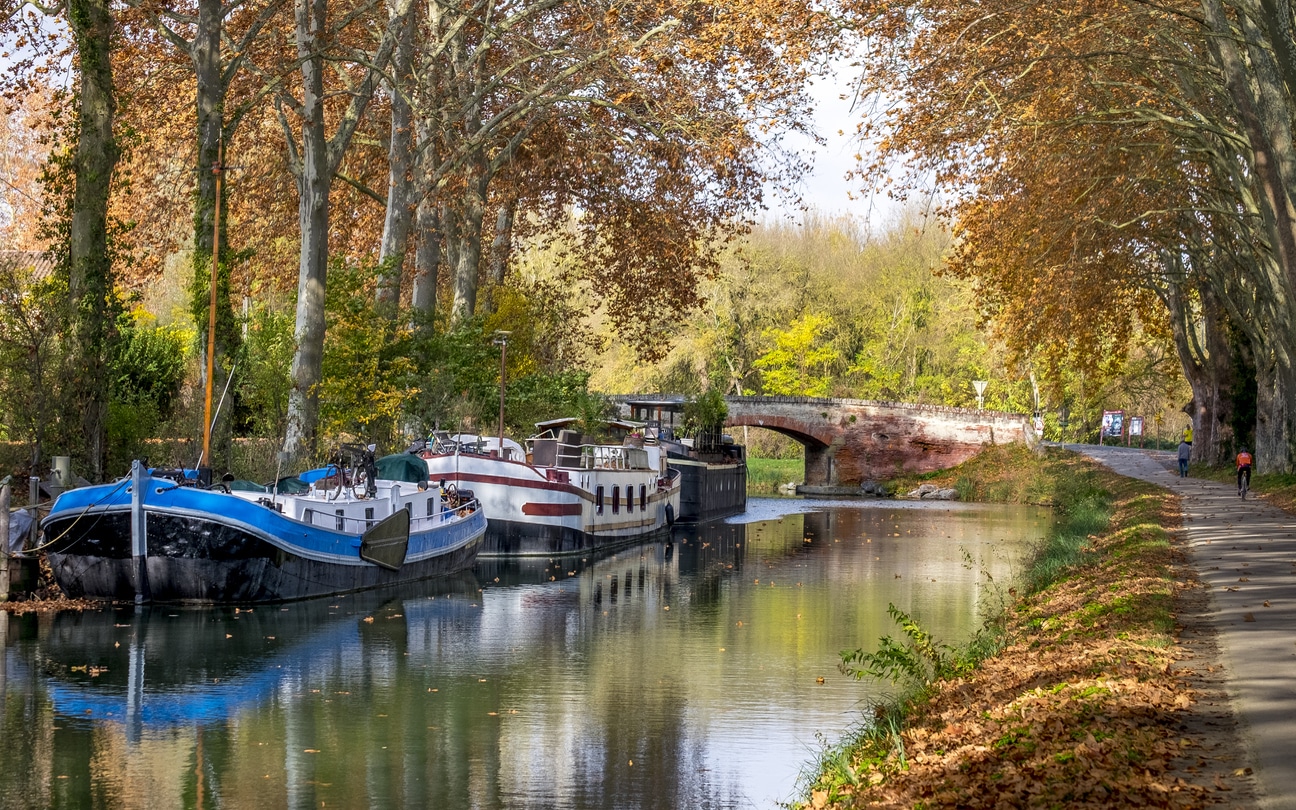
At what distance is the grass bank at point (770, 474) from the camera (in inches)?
2965

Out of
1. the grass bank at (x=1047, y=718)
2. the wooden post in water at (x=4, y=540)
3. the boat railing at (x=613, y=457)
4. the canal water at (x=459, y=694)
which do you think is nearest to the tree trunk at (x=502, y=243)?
the boat railing at (x=613, y=457)

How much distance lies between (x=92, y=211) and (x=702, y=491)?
28.2 meters

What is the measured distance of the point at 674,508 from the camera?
47.8 metres

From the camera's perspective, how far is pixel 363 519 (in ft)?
86.5

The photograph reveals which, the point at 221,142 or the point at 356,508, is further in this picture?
the point at 221,142

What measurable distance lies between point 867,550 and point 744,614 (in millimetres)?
13599

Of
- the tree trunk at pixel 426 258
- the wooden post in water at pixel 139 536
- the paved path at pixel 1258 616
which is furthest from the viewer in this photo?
the tree trunk at pixel 426 258

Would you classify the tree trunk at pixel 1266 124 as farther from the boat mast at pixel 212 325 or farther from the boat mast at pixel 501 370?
the boat mast at pixel 501 370

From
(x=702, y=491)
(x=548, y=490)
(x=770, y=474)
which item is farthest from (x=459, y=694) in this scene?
(x=770, y=474)

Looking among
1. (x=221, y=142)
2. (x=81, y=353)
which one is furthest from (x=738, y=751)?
(x=221, y=142)

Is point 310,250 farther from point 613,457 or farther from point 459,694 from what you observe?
point 459,694

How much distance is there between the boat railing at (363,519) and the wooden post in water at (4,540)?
4.65 metres

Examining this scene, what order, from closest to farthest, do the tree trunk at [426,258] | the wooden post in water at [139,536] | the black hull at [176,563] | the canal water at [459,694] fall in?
the canal water at [459,694]
the wooden post in water at [139,536]
the black hull at [176,563]
the tree trunk at [426,258]

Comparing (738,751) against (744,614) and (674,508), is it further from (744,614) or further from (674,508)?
(674,508)
